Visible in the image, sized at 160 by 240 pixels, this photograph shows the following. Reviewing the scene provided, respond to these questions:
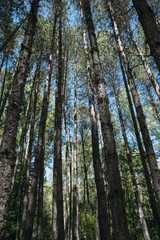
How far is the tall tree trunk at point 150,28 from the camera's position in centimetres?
248

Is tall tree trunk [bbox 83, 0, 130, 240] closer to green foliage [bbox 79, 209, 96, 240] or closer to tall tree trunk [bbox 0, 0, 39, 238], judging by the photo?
tall tree trunk [bbox 0, 0, 39, 238]

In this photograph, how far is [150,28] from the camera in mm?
2639

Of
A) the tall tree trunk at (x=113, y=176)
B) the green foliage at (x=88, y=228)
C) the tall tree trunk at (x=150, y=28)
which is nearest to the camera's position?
the tall tree trunk at (x=113, y=176)

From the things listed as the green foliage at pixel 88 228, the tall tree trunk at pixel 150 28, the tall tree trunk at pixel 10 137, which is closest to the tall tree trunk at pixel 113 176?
the tall tree trunk at pixel 150 28

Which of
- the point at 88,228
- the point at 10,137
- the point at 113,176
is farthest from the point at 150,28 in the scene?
the point at 88,228

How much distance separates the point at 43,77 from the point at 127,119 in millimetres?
10172

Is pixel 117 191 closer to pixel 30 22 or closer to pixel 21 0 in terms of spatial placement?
pixel 30 22

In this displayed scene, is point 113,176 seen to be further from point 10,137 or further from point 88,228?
point 88,228

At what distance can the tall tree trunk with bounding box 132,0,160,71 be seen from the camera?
2.48 m

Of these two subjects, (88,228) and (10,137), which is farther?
(88,228)

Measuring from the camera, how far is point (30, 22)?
4086 mm

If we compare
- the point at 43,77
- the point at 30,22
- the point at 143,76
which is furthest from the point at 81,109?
the point at 30,22

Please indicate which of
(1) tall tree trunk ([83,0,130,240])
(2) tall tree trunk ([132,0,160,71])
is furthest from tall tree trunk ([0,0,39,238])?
(2) tall tree trunk ([132,0,160,71])

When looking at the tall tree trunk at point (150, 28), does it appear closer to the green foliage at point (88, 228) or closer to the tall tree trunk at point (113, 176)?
the tall tree trunk at point (113, 176)
